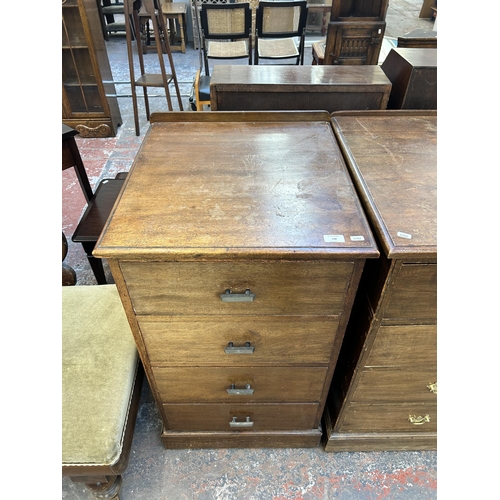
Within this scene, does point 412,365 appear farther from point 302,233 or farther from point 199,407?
point 199,407

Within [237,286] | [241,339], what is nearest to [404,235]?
A: [237,286]

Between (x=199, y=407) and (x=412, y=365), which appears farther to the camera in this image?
(x=199, y=407)

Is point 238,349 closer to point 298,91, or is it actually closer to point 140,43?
point 298,91

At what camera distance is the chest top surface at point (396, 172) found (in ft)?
2.54

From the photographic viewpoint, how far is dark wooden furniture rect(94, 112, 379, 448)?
30.5 inches

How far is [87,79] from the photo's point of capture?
10.3 ft

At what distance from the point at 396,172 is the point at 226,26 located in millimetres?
3038

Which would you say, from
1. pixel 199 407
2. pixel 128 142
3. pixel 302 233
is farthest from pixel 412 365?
pixel 128 142

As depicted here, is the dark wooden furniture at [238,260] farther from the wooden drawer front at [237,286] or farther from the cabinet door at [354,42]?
the cabinet door at [354,42]

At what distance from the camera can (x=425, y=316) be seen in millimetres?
891

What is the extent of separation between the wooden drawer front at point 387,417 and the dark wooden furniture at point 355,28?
2.31 m

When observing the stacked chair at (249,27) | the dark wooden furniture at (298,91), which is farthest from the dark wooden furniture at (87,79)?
the dark wooden furniture at (298,91)

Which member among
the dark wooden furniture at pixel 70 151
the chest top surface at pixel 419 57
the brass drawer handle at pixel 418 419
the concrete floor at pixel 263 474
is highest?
the chest top surface at pixel 419 57

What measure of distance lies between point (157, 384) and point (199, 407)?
0.18 m
